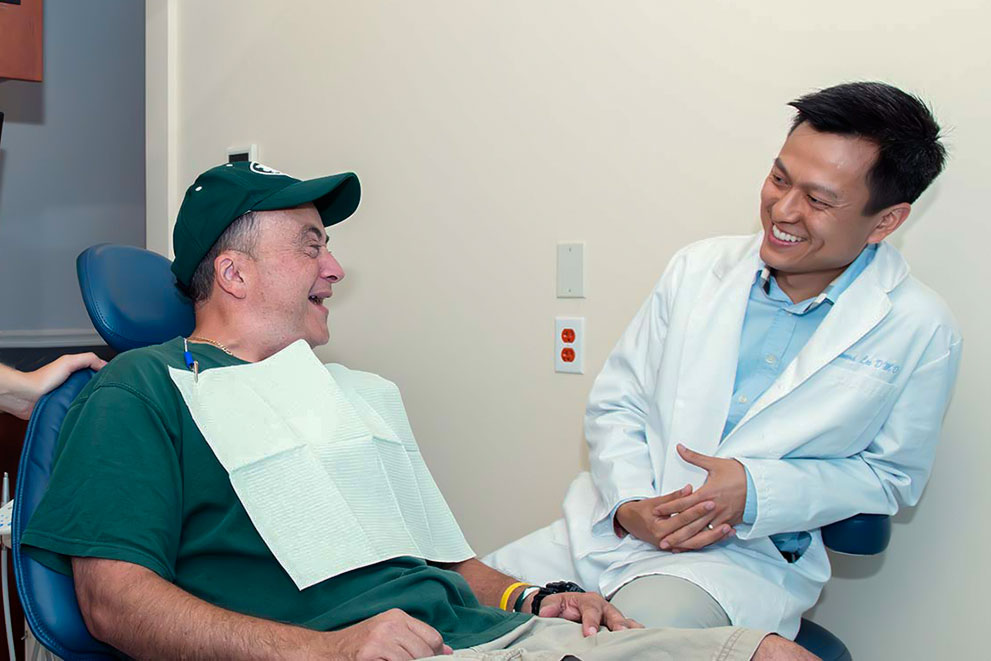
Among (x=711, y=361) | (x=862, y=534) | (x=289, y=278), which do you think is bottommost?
(x=862, y=534)

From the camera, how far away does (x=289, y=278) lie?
1.59 meters

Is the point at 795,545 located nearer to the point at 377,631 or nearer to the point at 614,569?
the point at 614,569

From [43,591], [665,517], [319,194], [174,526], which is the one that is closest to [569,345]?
[665,517]

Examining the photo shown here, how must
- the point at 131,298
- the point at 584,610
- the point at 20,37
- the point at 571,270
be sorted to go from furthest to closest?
the point at 20,37 < the point at 571,270 < the point at 131,298 < the point at 584,610

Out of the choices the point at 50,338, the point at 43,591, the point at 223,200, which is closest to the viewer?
the point at 43,591

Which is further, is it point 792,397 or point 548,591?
point 792,397

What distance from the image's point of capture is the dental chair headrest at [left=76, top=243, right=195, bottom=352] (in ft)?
5.43

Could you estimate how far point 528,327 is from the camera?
225 cm

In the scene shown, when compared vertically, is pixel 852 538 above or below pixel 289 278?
below

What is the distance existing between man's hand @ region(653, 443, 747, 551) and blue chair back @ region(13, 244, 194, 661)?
2.76 feet

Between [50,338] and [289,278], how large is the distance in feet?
8.30

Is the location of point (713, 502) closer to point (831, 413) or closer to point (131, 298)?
point (831, 413)

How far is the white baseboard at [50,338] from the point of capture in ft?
11.8

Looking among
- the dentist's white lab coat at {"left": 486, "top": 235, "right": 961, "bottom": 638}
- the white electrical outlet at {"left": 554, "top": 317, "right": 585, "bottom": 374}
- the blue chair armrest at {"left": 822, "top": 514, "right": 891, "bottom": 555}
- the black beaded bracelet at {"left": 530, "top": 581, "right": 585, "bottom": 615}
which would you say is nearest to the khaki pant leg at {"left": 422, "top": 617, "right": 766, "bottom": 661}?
the black beaded bracelet at {"left": 530, "top": 581, "right": 585, "bottom": 615}
